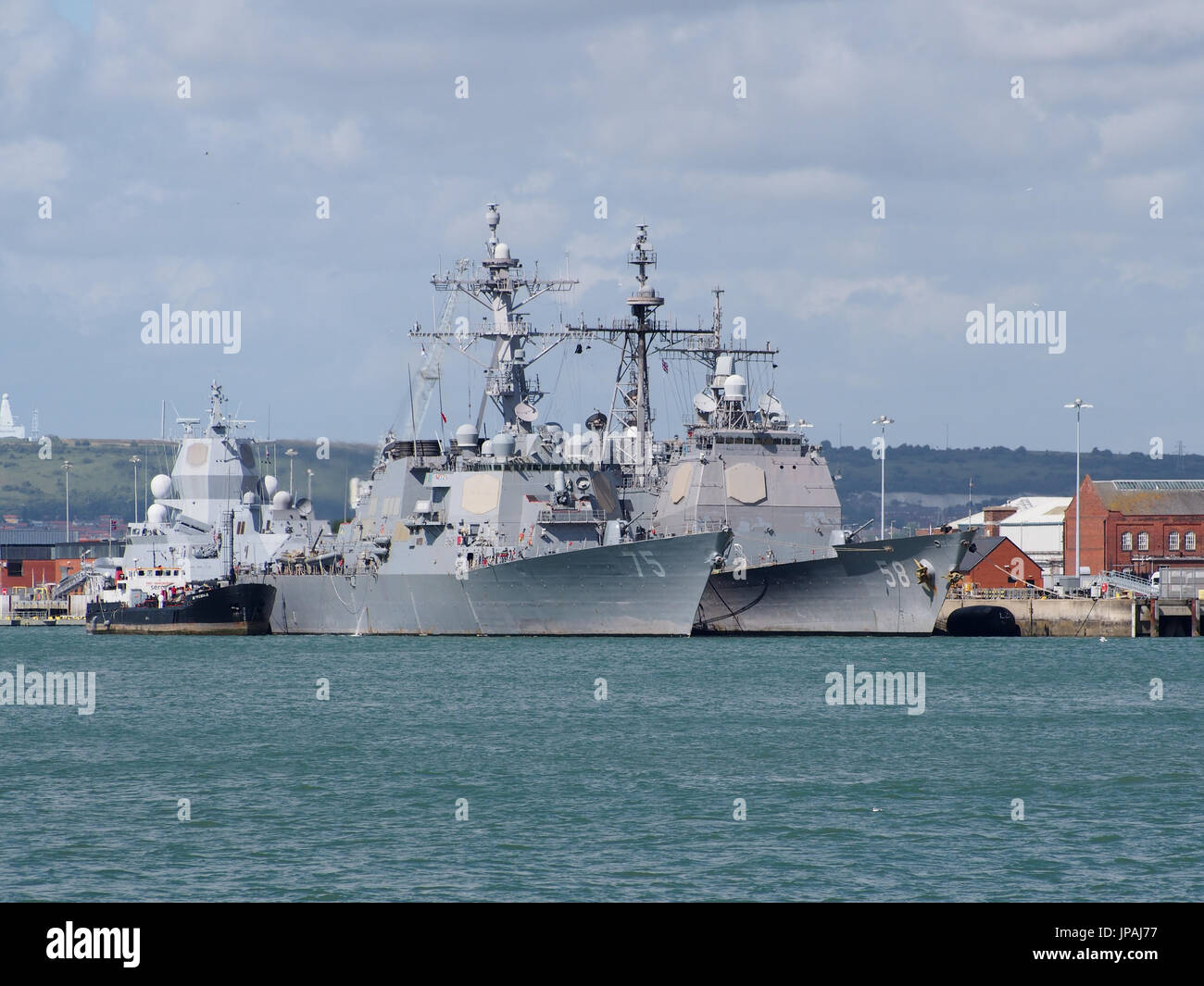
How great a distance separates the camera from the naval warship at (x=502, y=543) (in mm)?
47438

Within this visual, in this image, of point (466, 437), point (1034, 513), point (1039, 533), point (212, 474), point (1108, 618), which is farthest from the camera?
point (1034, 513)

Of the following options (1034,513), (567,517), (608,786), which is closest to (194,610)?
(567,517)

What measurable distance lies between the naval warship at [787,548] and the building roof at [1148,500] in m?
28.0

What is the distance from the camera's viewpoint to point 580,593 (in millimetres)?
47656

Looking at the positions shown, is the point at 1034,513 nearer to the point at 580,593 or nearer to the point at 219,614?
→ the point at 219,614

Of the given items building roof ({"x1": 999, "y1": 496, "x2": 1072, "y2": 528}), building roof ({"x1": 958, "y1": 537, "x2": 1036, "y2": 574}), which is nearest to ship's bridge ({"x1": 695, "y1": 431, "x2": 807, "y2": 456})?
building roof ({"x1": 958, "y1": 537, "x2": 1036, "y2": 574})

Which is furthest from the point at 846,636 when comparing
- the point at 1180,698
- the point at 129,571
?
the point at 129,571

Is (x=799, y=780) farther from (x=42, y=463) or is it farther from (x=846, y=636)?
(x=42, y=463)

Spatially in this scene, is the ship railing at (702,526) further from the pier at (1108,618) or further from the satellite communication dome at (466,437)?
the pier at (1108,618)

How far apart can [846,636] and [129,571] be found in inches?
1362

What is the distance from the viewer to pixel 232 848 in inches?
729

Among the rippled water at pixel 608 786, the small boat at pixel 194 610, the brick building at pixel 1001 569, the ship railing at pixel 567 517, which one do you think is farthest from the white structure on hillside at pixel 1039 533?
the rippled water at pixel 608 786

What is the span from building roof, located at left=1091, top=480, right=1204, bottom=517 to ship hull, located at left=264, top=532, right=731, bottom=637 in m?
35.1

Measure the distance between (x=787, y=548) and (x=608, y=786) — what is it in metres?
28.3
